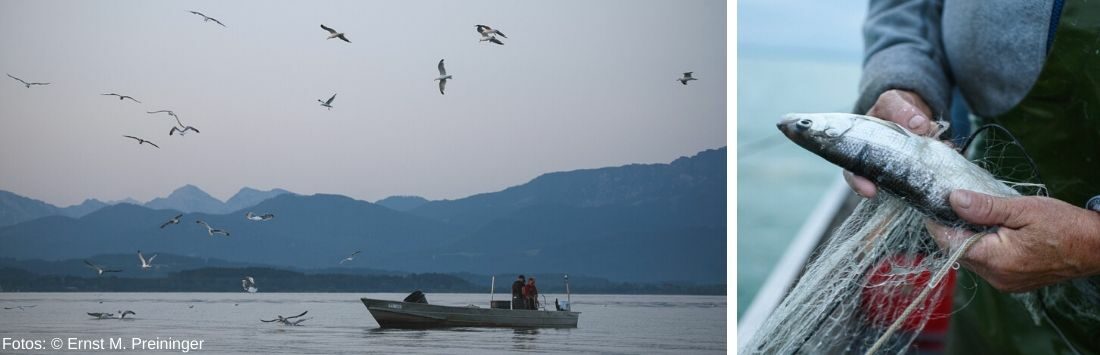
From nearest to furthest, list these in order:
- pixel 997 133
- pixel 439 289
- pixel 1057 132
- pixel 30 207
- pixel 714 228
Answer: pixel 1057 132 → pixel 997 133 → pixel 30 207 → pixel 439 289 → pixel 714 228

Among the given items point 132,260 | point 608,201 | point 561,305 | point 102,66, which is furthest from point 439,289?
point 102,66

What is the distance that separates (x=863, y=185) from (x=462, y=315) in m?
2.63

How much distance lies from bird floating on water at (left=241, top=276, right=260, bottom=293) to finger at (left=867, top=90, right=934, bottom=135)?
265 cm

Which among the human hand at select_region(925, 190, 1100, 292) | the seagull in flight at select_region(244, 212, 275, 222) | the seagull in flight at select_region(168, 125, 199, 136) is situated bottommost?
the human hand at select_region(925, 190, 1100, 292)

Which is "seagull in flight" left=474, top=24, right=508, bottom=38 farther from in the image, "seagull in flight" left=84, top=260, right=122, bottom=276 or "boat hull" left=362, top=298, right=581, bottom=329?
"seagull in flight" left=84, top=260, right=122, bottom=276

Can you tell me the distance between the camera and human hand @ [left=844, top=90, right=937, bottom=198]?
1.55m

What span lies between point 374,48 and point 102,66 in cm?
93

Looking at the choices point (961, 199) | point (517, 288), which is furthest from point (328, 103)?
point (961, 199)

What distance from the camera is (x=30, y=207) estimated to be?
3441mm

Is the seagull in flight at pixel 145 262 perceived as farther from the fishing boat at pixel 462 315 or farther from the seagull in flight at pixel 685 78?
the seagull in flight at pixel 685 78

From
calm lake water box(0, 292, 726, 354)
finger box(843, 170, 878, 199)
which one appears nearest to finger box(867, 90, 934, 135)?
finger box(843, 170, 878, 199)

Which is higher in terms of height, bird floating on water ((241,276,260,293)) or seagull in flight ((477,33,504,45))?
seagull in flight ((477,33,504,45))

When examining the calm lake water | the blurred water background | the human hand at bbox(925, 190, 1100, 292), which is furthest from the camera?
the calm lake water

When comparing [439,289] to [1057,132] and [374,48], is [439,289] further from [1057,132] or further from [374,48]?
[1057,132]
